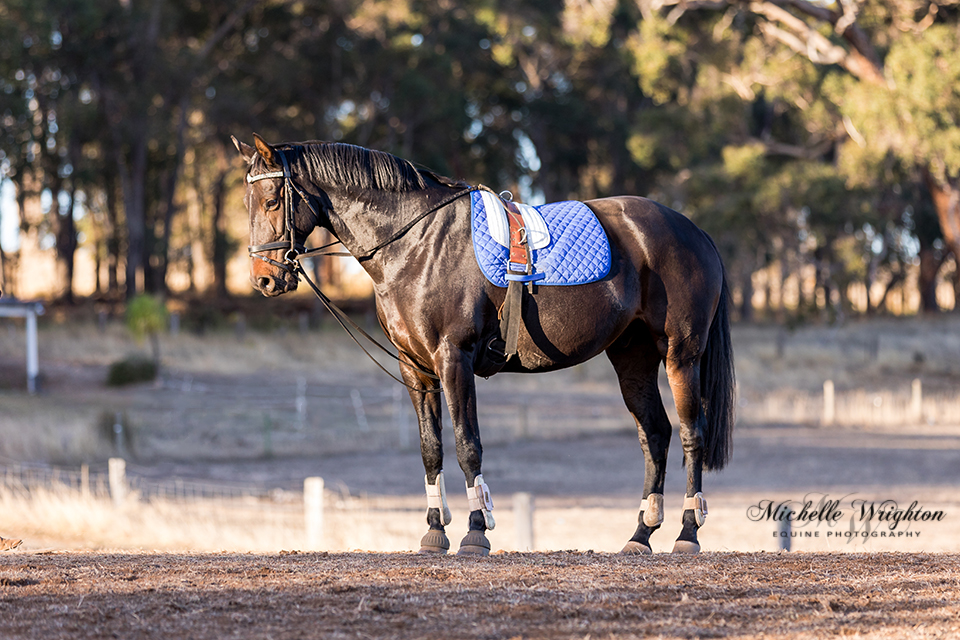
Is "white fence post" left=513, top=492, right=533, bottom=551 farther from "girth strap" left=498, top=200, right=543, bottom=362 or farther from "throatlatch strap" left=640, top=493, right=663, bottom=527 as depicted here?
"girth strap" left=498, top=200, right=543, bottom=362

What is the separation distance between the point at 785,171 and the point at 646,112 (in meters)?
5.29

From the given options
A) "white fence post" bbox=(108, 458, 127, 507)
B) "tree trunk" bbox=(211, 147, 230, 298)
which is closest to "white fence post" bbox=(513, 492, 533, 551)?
"white fence post" bbox=(108, 458, 127, 507)

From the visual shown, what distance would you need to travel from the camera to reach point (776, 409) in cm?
2469

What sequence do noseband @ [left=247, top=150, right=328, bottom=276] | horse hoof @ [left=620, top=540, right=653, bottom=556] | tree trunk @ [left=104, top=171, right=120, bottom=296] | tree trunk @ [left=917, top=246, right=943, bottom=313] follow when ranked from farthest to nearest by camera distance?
tree trunk @ [left=917, top=246, right=943, bottom=313]
tree trunk @ [left=104, top=171, right=120, bottom=296]
horse hoof @ [left=620, top=540, right=653, bottom=556]
noseband @ [left=247, top=150, right=328, bottom=276]

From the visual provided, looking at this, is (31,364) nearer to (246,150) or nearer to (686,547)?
(246,150)

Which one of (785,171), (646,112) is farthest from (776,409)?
(646,112)

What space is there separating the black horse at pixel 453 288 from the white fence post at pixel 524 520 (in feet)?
10.1

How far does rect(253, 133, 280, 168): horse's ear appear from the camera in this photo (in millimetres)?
5234

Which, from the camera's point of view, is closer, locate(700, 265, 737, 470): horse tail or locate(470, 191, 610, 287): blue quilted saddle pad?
locate(470, 191, 610, 287): blue quilted saddle pad

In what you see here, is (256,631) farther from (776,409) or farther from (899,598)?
(776,409)

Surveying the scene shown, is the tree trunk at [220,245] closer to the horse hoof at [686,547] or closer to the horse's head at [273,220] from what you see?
the horse's head at [273,220]

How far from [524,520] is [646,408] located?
10.8 ft

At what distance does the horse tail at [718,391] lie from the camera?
20.8 ft

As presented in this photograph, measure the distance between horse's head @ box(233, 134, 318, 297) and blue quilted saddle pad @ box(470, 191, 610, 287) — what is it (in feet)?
3.21
